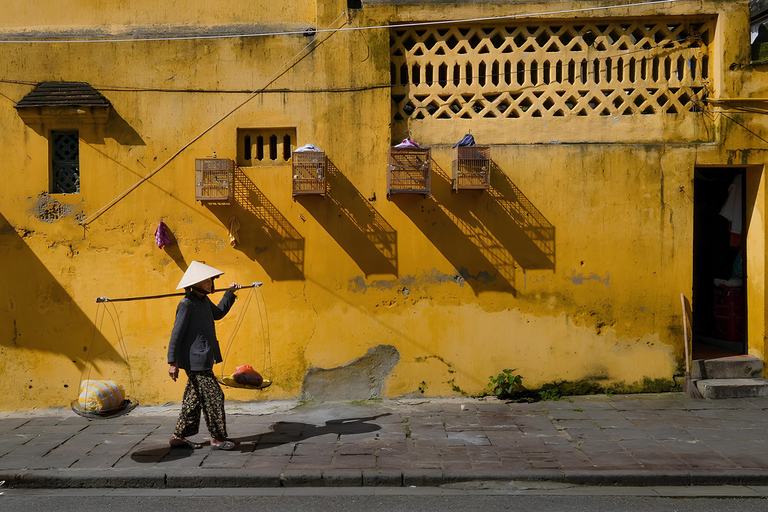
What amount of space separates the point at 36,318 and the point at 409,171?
16.6ft

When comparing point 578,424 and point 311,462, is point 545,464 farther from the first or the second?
point 311,462

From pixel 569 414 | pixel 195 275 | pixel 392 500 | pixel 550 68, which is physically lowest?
pixel 392 500

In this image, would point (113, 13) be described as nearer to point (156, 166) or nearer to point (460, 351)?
point (156, 166)

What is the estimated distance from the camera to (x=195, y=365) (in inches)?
249

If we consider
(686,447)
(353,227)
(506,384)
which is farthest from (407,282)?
(686,447)

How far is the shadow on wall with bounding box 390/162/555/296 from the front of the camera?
8016mm

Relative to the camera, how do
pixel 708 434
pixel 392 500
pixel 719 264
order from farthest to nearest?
pixel 719 264 → pixel 708 434 → pixel 392 500

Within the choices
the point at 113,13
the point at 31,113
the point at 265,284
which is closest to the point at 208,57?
the point at 113,13

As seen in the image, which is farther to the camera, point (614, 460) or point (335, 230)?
point (335, 230)

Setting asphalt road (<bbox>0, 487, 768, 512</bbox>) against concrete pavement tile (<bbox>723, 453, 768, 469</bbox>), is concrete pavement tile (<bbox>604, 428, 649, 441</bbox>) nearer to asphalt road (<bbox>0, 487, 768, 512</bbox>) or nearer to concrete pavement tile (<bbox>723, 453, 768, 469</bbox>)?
concrete pavement tile (<bbox>723, 453, 768, 469</bbox>)

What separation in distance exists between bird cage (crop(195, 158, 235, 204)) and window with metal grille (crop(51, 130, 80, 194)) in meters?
1.75

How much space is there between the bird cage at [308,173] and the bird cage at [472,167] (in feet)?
5.41

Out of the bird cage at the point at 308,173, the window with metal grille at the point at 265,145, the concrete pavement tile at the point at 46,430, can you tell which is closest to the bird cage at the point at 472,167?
the bird cage at the point at 308,173

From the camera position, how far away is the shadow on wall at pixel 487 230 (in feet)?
26.3
